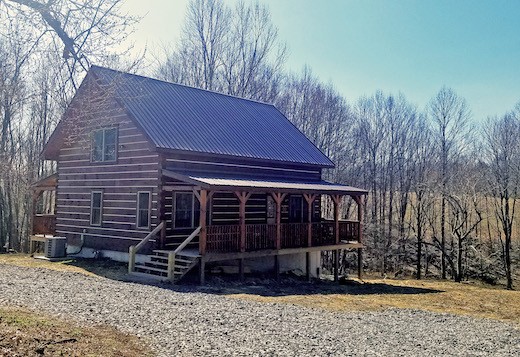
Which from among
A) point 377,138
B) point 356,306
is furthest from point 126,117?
point 377,138

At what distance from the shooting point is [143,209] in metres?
18.0

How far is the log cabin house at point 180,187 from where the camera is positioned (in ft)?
54.2

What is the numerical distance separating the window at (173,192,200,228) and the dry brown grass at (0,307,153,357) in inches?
381

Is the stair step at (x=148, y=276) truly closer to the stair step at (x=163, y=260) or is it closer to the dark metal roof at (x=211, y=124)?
the stair step at (x=163, y=260)

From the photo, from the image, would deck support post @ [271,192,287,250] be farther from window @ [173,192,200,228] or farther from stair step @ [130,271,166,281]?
stair step @ [130,271,166,281]

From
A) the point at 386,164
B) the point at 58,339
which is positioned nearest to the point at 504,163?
the point at 386,164

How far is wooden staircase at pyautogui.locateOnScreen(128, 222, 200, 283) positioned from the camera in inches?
593

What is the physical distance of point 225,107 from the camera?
936 inches

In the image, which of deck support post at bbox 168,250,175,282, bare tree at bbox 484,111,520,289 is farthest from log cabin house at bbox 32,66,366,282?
bare tree at bbox 484,111,520,289

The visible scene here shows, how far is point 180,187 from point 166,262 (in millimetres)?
2739

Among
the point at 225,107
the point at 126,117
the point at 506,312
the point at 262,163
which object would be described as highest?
the point at 225,107

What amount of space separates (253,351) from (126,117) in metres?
13.4

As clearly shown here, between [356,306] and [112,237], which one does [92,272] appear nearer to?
[112,237]

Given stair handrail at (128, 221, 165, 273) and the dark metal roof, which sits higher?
the dark metal roof
